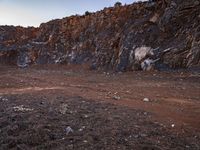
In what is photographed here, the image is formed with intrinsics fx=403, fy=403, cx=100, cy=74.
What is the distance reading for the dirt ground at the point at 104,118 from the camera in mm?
6417

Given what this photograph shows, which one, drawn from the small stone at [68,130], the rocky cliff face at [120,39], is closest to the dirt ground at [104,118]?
the small stone at [68,130]

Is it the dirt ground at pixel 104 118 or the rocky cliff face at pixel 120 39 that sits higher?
the rocky cliff face at pixel 120 39

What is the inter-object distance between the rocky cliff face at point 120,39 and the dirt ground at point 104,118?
17.2ft

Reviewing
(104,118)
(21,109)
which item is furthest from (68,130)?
(21,109)

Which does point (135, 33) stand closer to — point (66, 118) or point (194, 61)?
point (194, 61)

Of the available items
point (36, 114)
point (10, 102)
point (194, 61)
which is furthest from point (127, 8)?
point (36, 114)

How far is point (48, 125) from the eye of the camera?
24.8 ft

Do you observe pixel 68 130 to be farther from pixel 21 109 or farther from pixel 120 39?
pixel 120 39

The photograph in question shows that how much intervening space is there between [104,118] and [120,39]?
1514cm

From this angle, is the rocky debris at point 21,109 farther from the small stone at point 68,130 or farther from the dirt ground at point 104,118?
the small stone at point 68,130

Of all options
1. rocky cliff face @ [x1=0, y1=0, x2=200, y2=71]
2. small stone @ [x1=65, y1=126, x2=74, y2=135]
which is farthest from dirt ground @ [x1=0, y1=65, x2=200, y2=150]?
rocky cliff face @ [x1=0, y1=0, x2=200, y2=71]

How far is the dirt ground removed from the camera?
642cm

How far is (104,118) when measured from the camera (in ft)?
26.3

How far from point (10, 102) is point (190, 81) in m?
6.51
